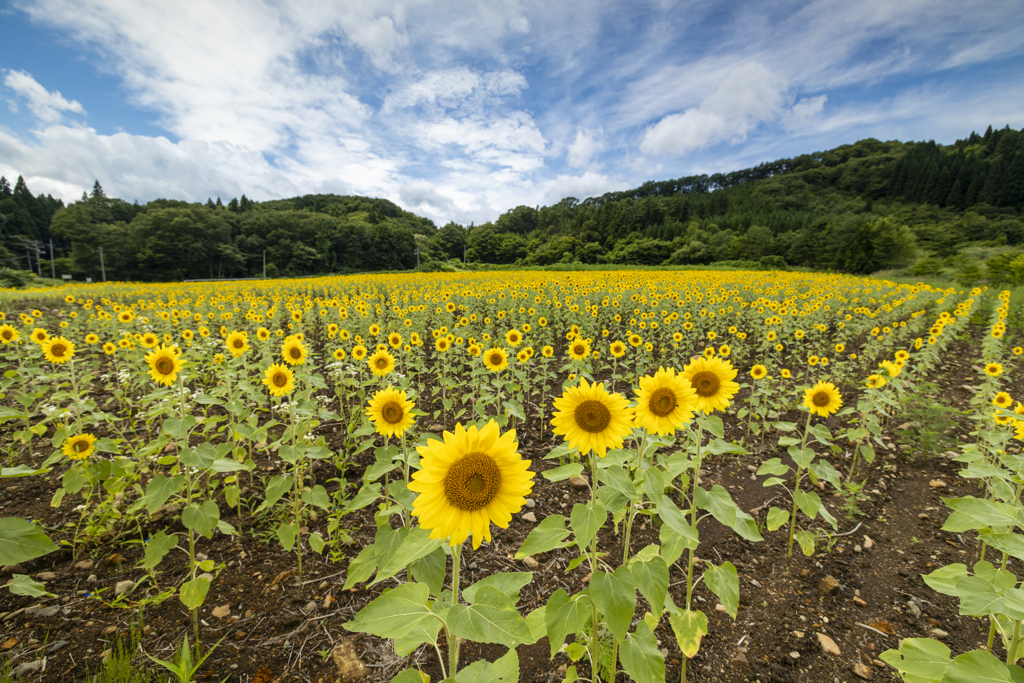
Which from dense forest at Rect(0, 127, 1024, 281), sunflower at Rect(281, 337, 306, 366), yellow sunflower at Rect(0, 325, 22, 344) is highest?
dense forest at Rect(0, 127, 1024, 281)

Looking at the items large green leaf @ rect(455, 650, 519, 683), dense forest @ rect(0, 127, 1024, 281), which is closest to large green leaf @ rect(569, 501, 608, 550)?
large green leaf @ rect(455, 650, 519, 683)

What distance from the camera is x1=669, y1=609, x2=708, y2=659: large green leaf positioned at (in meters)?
1.93

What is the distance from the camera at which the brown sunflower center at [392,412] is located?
2373mm

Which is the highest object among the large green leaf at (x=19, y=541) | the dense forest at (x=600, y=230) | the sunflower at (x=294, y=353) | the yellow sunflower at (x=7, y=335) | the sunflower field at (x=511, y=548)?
the dense forest at (x=600, y=230)

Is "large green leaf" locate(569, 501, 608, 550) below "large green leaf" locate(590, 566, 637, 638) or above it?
above

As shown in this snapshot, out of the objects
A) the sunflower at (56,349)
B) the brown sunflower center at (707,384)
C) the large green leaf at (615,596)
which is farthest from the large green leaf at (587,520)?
the sunflower at (56,349)

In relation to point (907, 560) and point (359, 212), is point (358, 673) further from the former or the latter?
point (359, 212)

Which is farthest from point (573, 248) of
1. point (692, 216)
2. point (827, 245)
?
point (692, 216)

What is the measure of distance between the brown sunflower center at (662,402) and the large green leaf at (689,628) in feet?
3.40

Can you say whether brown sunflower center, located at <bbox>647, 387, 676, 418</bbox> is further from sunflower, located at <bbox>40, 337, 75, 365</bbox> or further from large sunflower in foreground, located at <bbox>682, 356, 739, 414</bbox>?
sunflower, located at <bbox>40, 337, 75, 365</bbox>

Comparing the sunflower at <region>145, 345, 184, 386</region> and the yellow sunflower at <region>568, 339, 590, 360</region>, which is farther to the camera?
the yellow sunflower at <region>568, 339, 590, 360</region>

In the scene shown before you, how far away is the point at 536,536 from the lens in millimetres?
1590

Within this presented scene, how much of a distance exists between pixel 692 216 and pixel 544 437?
89702 millimetres

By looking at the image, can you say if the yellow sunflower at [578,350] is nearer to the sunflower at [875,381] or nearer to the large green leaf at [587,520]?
the sunflower at [875,381]
